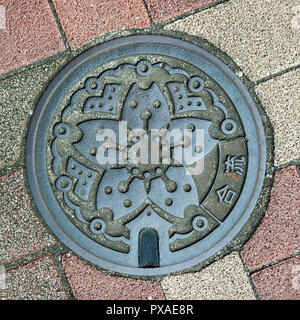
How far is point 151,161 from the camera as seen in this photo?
2.72 m

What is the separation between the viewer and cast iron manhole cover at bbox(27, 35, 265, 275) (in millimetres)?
2688

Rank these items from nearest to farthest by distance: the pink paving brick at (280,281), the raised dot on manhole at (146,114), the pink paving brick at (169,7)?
the pink paving brick at (280,281) < the raised dot on manhole at (146,114) < the pink paving brick at (169,7)

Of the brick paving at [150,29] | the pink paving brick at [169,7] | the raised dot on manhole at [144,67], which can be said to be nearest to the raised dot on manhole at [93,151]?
the brick paving at [150,29]

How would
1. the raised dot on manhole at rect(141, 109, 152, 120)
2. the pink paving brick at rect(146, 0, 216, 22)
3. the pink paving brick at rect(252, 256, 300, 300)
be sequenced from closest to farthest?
the pink paving brick at rect(252, 256, 300, 300), the raised dot on manhole at rect(141, 109, 152, 120), the pink paving brick at rect(146, 0, 216, 22)

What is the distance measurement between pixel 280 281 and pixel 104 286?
0.98 metres

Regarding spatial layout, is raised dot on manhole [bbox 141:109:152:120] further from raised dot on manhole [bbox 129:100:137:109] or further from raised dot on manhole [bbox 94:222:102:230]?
raised dot on manhole [bbox 94:222:102:230]

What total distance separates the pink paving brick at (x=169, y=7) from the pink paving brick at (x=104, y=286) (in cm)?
152

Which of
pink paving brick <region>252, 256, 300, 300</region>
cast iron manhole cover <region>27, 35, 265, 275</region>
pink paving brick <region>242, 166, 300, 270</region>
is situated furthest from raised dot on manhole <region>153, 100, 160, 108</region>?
pink paving brick <region>252, 256, 300, 300</region>

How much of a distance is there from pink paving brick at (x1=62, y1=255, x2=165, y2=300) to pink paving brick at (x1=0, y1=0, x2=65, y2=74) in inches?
49.9

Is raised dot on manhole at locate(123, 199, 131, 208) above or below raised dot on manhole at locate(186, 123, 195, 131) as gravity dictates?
below

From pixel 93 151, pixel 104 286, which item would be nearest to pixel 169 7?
pixel 93 151

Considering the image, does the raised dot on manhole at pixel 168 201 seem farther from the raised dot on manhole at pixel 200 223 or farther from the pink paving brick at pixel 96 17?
the pink paving brick at pixel 96 17

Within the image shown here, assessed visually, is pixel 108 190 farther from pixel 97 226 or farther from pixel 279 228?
pixel 279 228

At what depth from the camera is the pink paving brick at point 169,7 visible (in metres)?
2.84
